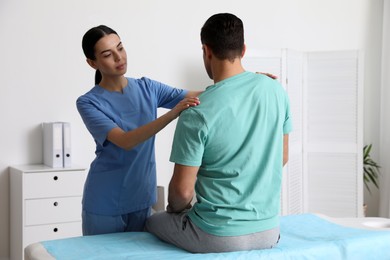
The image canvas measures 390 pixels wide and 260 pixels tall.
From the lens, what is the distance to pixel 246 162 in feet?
6.10

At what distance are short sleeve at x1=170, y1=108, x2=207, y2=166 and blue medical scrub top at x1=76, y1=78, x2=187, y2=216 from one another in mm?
421

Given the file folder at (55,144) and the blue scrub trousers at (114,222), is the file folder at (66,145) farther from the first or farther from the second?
the blue scrub trousers at (114,222)

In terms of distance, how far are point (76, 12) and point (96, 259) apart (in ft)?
8.54

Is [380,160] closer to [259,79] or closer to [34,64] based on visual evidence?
[34,64]

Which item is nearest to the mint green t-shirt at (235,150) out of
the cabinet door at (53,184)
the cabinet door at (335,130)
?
the cabinet door at (53,184)

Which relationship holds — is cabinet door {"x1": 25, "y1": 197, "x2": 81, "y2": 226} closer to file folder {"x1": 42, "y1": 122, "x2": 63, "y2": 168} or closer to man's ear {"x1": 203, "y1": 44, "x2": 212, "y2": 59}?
file folder {"x1": 42, "y1": 122, "x2": 63, "y2": 168}

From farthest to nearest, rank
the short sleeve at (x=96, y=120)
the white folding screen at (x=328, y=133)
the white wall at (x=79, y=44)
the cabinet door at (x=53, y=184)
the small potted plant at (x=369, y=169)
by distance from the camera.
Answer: the small potted plant at (x=369, y=169) → the white folding screen at (x=328, y=133) → the white wall at (x=79, y=44) → the cabinet door at (x=53, y=184) → the short sleeve at (x=96, y=120)

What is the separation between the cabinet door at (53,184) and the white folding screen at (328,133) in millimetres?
1761

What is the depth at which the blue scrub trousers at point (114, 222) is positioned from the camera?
87.4 inches

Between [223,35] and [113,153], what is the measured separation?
2.20 feet

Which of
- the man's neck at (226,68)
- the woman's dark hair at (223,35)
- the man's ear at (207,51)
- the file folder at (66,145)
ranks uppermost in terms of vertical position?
the woman's dark hair at (223,35)

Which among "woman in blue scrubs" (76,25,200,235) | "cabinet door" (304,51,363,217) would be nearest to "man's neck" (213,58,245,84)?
"woman in blue scrubs" (76,25,200,235)

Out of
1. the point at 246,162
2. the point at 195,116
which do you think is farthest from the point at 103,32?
the point at 246,162

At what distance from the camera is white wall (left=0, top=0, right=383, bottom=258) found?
154 inches
